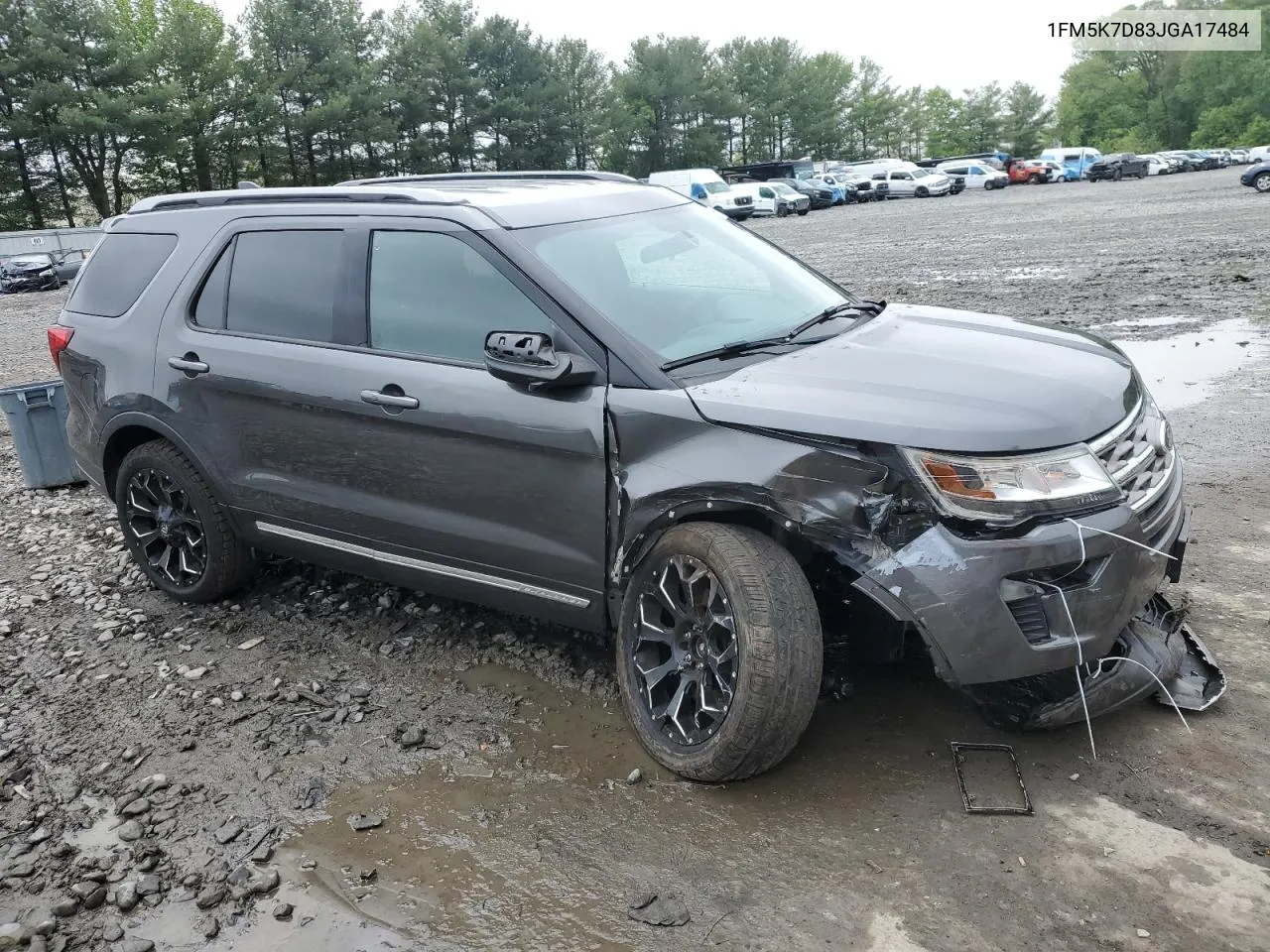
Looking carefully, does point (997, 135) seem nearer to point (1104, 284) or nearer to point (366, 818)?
point (1104, 284)

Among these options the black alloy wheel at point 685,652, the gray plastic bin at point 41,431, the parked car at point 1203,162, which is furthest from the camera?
the parked car at point 1203,162

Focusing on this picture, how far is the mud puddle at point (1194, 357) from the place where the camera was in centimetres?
793

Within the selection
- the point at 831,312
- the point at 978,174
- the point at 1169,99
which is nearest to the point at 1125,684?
the point at 831,312

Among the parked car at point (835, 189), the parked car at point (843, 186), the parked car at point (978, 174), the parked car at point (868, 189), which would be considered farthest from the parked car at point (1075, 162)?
the parked car at point (835, 189)

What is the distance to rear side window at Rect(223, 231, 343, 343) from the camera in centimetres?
434

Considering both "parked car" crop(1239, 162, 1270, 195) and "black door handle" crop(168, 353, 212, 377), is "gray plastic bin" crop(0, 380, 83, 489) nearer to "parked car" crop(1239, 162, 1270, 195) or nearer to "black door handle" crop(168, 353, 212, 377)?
"black door handle" crop(168, 353, 212, 377)

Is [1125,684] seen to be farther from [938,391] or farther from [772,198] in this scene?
[772,198]

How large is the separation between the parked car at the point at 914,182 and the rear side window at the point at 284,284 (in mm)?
54490

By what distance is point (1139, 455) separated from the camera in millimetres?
3377

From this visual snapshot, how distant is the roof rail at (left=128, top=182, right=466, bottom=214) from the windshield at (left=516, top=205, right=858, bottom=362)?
54cm

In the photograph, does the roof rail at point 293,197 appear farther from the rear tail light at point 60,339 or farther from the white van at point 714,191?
the white van at point 714,191

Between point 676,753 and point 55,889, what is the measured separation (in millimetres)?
1926

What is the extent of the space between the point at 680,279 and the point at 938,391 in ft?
4.20

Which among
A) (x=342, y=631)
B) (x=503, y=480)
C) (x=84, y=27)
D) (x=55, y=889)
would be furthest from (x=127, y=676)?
(x=84, y=27)
